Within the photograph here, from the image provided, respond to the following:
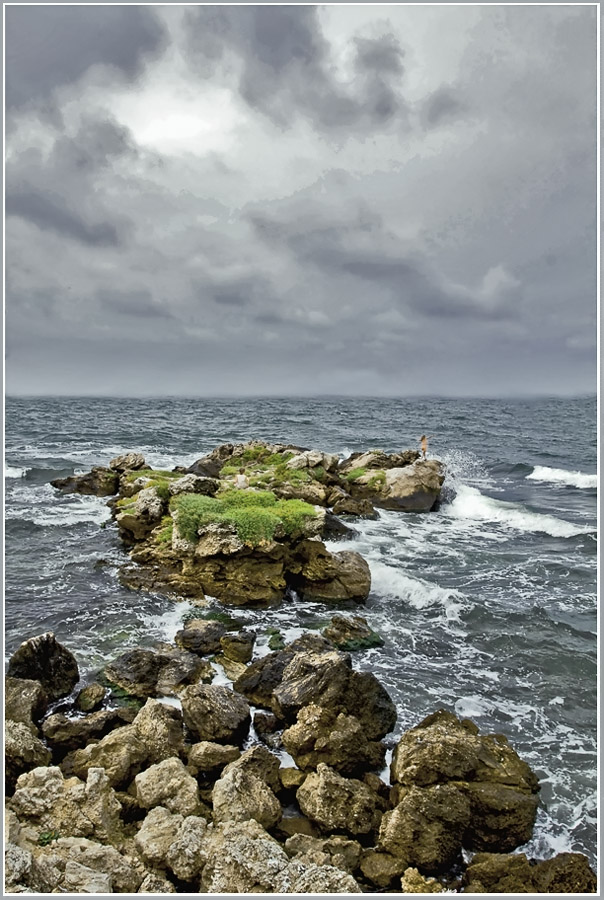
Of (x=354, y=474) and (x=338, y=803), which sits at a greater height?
(x=354, y=474)

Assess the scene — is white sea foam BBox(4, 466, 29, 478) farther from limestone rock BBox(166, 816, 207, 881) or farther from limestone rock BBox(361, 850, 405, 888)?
limestone rock BBox(361, 850, 405, 888)

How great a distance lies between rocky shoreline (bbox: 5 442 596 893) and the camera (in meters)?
6.38

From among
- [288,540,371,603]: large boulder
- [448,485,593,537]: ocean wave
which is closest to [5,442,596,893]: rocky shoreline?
[288,540,371,603]: large boulder

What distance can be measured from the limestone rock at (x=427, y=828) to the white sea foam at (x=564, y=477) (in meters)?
32.3

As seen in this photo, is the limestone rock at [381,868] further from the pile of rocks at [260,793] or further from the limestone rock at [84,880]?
the limestone rock at [84,880]

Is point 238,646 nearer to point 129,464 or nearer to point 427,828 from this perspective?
point 427,828

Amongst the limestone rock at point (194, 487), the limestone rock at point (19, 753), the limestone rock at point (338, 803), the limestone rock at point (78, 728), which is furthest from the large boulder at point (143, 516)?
the limestone rock at point (338, 803)

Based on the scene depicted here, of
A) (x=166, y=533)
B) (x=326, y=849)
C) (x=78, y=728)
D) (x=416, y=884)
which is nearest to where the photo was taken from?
(x=416, y=884)

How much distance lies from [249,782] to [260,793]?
0.22 metres

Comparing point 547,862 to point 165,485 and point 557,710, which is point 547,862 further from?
point 165,485

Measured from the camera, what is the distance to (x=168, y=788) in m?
7.82

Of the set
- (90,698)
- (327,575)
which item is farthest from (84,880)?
(327,575)

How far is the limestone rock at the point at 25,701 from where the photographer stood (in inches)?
371

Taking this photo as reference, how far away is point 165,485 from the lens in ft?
68.3
